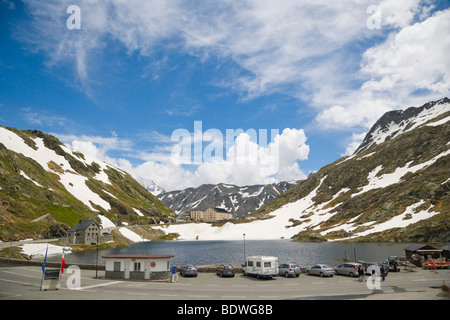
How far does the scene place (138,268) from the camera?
4134 cm

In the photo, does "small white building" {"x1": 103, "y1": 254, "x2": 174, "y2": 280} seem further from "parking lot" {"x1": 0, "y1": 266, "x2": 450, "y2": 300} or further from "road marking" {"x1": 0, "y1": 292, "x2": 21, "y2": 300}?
"road marking" {"x1": 0, "y1": 292, "x2": 21, "y2": 300}

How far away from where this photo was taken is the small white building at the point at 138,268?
41.0 m

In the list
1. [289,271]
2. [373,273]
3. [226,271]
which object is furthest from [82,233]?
[373,273]

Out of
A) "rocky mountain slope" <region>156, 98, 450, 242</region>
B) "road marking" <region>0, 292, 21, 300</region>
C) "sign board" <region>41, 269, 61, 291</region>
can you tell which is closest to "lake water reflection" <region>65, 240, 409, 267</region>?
"rocky mountain slope" <region>156, 98, 450, 242</region>

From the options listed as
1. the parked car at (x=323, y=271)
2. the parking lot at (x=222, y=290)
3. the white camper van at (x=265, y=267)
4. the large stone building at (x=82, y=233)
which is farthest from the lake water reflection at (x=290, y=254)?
the parking lot at (x=222, y=290)

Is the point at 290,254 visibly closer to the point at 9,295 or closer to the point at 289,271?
the point at 289,271

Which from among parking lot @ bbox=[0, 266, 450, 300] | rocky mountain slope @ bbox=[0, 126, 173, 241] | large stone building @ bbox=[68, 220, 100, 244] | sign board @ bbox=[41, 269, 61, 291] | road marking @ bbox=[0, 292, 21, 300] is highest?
rocky mountain slope @ bbox=[0, 126, 173, 241]

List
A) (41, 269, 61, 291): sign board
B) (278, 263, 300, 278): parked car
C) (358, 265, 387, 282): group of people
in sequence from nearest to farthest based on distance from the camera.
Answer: (41, 269, 61, 291): sign board
(358, 265, 387, 282): group of people
(278, 263, 300, 278): parked car

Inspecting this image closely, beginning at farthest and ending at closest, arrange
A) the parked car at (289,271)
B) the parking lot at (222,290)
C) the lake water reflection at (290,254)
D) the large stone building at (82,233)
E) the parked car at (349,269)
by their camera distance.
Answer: the large stone building at (82,233) → the lake water reflection at (290,254) → the parked car at (289,271) → the parked car at (349,269) → the parking lot at (222,290)

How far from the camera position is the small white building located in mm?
41000

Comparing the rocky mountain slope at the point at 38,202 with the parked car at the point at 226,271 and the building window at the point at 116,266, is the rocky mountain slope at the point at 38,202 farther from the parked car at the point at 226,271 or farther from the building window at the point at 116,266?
the parked car at the point at 226,271
